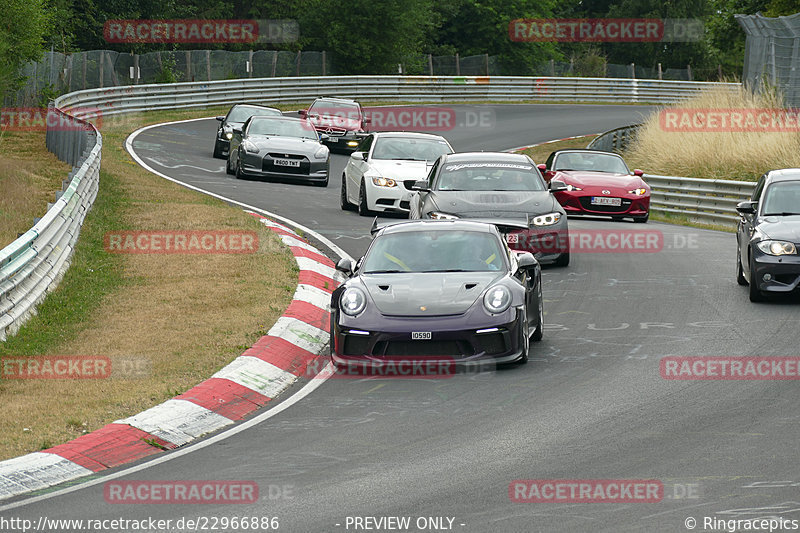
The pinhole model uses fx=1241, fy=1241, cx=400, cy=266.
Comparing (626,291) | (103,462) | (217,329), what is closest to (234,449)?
(103,462)

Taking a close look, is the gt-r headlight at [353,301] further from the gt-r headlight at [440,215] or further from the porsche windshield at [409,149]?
the porsche windshield at [409,149]

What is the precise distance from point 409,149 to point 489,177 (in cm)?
626

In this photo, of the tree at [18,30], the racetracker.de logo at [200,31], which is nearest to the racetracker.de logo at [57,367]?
the tree at [18,30]

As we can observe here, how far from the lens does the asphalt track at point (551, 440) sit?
668cm

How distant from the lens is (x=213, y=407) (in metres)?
9.36

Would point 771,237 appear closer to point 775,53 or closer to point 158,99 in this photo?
point 775,53

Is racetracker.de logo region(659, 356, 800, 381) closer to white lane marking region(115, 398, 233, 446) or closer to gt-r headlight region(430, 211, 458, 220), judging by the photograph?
white lane marking region(115, 398, 233, 446)

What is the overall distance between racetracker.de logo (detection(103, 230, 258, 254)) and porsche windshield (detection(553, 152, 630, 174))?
9.46 meters

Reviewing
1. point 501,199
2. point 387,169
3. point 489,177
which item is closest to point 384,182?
point 387,169

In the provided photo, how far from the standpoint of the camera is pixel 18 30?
3634 centimetres

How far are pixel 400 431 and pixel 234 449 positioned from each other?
45.6 inches

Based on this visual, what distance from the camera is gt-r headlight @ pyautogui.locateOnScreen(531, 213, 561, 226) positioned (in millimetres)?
16484

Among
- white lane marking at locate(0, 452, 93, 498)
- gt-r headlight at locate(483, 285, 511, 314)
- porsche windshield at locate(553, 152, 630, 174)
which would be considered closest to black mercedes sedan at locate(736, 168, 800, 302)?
Result: gt-r headlight at locate(483, 285, 511, 314)

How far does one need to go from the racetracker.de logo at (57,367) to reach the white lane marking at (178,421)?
122 cm
